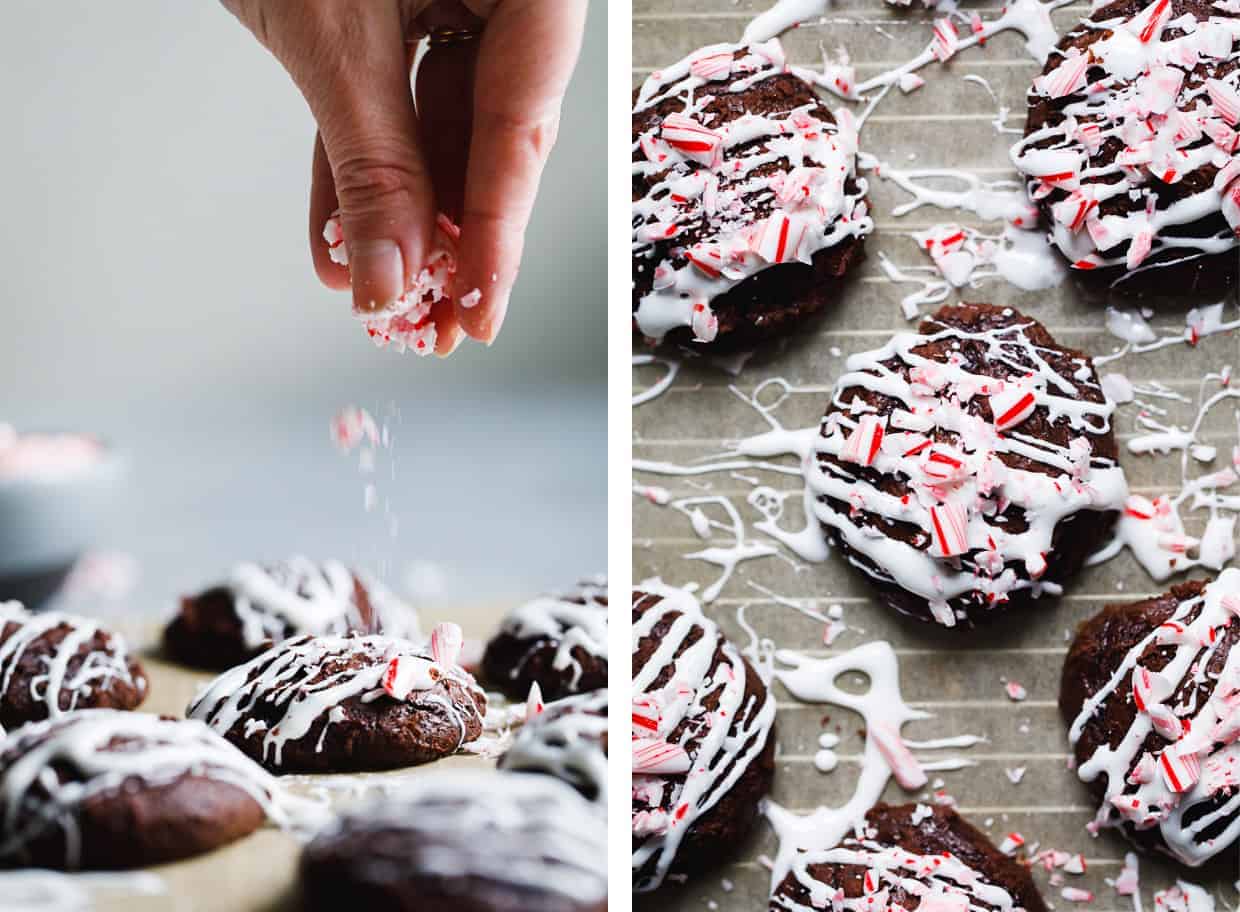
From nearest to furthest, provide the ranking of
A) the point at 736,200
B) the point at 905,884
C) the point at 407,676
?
the point at 407,676 < the point at 905,884 < the point at 736,200

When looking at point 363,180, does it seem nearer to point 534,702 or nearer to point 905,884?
point 534,702

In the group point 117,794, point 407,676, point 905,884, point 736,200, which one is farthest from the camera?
point 736,200

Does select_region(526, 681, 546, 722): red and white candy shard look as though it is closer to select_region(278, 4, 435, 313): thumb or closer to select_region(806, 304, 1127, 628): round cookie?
select_region(278, 4, 435, 313): thumb

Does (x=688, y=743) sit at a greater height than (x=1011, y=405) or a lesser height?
lesser

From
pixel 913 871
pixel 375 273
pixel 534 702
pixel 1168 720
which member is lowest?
pixel 913 871

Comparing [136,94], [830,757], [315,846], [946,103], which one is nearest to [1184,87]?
[946,103]

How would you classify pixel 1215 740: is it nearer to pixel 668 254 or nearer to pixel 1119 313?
pixel 1119 313

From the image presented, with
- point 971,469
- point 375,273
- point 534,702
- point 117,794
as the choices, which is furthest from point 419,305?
point 971,469
